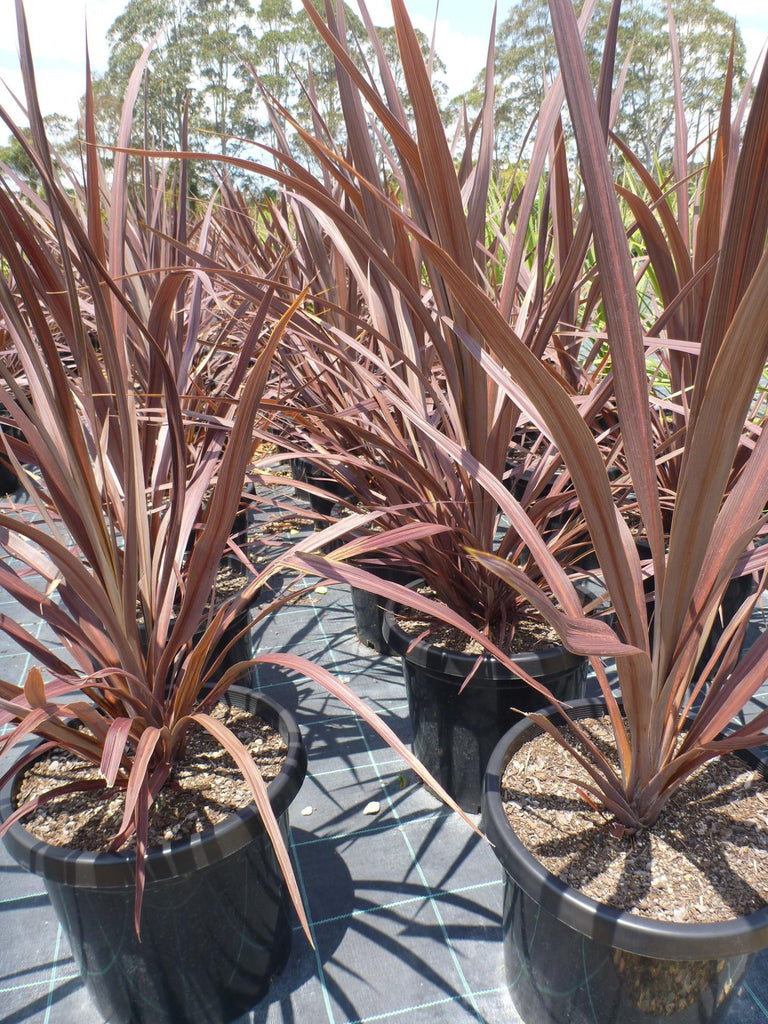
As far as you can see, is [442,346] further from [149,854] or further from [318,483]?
[318,483]

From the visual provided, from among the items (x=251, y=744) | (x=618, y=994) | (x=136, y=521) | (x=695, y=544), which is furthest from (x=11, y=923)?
(x=695, y=544)

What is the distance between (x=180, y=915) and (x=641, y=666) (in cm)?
58

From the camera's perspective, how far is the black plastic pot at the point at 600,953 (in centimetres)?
63

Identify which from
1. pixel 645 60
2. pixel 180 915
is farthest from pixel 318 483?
pixel 645 60

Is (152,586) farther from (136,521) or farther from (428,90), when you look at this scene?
(428,90)

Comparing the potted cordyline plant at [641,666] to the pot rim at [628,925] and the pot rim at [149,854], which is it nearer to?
the pot rim at [628,925]

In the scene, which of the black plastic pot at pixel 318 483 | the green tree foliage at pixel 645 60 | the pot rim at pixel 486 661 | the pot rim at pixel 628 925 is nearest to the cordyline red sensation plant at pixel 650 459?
the pot rim at pixel 628 925

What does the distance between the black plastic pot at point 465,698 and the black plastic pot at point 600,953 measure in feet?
0.71

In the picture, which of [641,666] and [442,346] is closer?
[641,666]

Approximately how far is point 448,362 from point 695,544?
0.49m

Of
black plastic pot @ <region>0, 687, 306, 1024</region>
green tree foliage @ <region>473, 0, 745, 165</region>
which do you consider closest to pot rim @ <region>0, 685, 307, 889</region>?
black plastic pot @ <region>0, 687, 306, 1024</region>

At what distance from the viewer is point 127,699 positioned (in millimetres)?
808

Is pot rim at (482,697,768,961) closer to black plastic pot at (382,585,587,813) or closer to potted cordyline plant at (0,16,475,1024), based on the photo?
potted cordyline plant at (0,16,475,1024)

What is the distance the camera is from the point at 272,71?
79.5 ft
